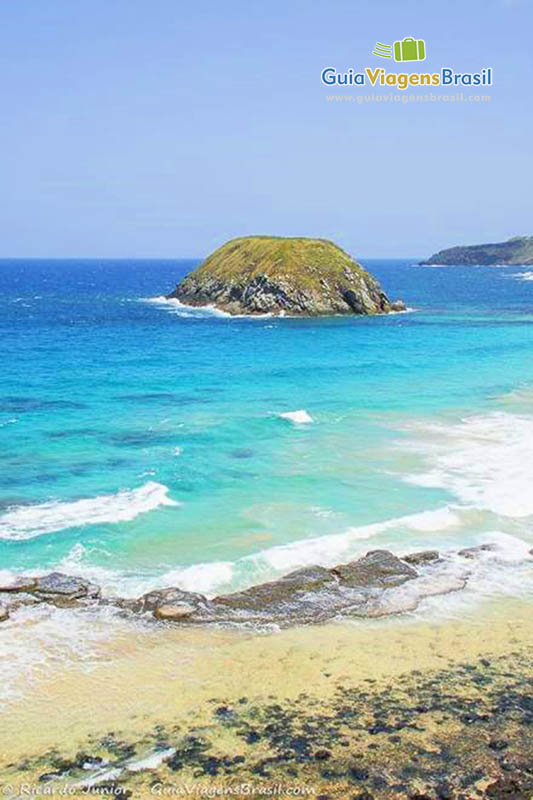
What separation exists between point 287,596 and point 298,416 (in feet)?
79.4

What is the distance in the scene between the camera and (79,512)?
3102 centimetres

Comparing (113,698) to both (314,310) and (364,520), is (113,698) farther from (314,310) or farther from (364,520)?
(314,310)

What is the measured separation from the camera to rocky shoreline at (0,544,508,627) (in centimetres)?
2286

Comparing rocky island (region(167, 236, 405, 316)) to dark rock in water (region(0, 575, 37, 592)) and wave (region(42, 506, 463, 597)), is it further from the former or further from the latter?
dark rock in water (region(0, 575, 37, 592))

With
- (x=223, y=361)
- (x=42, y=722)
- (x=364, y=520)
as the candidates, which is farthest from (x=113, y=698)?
(x=223, y=361)

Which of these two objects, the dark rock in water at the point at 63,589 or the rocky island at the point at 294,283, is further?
the rocky island at the point at 294,283

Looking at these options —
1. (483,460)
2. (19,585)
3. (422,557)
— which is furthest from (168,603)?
(483,460)

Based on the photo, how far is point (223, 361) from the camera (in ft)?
227

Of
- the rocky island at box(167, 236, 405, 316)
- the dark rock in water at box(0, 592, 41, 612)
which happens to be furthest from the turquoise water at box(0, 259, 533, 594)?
the rocky island at box(167, 236, 405, 316)

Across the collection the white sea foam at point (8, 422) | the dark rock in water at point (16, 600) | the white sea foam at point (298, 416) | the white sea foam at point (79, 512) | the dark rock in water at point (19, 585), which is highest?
the white sea foam at point (8, 422)

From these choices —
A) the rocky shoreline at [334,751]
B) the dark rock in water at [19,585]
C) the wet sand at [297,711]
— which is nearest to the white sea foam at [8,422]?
the dark rock in water at [19,585]

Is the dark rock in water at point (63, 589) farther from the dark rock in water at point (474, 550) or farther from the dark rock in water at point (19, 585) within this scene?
the dark rock in water at point (474, 550)

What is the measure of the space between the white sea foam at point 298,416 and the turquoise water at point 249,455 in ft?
0.65

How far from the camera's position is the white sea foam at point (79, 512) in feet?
96.4
